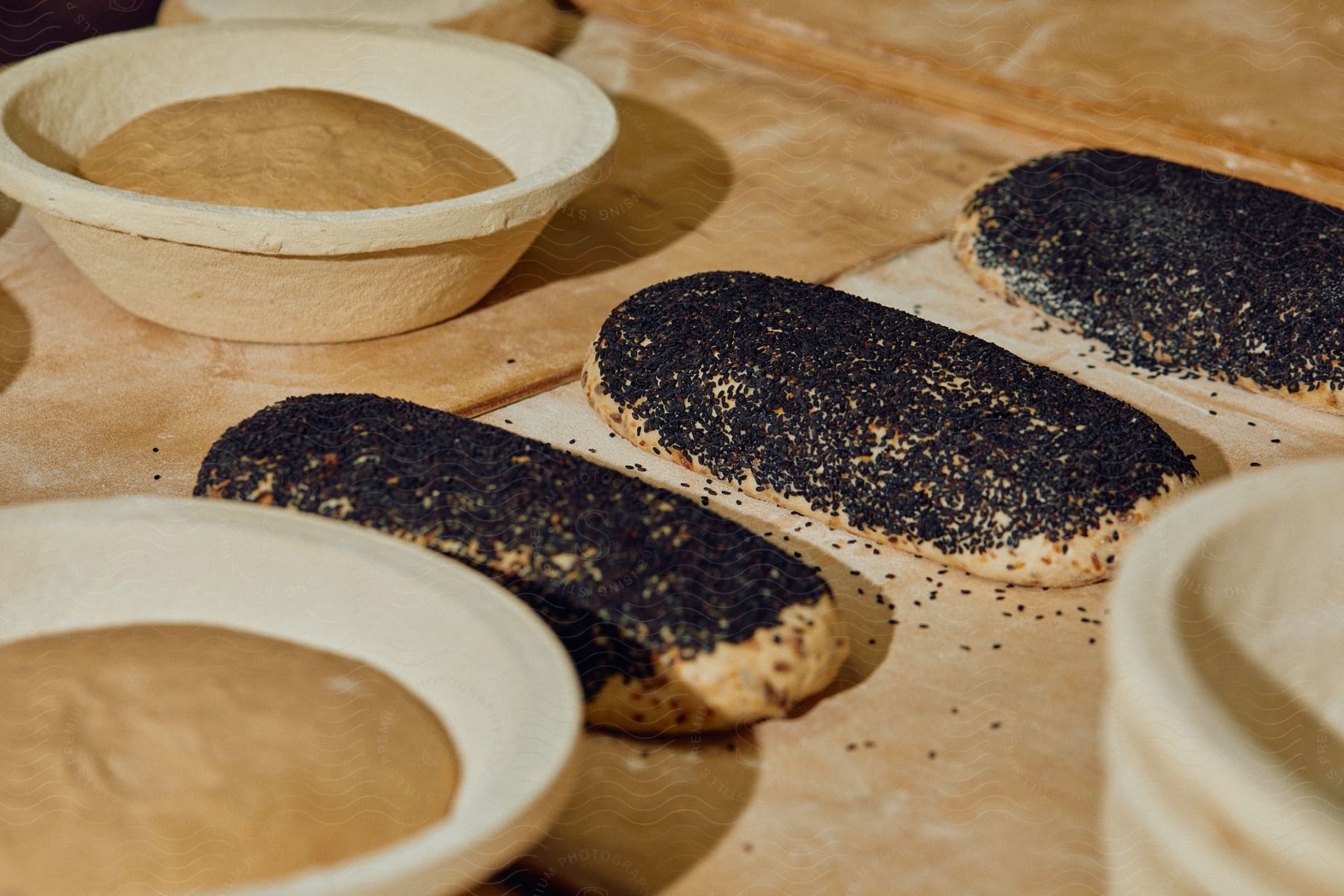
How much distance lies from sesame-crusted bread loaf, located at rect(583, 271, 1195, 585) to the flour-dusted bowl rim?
345 millimetres

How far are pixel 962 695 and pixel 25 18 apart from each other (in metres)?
3.22

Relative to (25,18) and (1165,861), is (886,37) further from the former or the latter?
(1165,861)

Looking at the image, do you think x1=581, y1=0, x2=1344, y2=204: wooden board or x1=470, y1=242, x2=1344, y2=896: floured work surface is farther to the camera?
x1=581, y1=0, x2=1344, y2=204: wooden board

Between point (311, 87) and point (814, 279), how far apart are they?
113 cm

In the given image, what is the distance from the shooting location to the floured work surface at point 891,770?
1.29 metres

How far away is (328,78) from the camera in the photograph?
2.67m

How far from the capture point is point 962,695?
152cm

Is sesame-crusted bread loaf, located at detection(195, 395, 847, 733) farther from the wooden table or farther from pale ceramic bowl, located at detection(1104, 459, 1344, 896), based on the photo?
pale ceramic bowl, located at detection(1104, 459, 1344, 896)

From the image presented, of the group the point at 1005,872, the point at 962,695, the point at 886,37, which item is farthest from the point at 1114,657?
the point at 886,37

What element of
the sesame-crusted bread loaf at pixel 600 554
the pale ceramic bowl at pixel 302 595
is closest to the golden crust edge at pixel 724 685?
the sesame-crusted bread loaf at pixel 600 554

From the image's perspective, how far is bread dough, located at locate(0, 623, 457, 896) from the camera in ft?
3.44

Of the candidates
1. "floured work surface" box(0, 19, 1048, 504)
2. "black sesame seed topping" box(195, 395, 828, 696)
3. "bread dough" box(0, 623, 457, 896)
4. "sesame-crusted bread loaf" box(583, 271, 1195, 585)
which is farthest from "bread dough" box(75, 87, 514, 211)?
"bread dough" box(0, 623, 457, 896)

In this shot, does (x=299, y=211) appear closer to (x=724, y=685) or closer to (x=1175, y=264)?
(x=724, y=685)

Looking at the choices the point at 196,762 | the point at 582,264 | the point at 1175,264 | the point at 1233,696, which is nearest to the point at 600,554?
the point at 196,762
